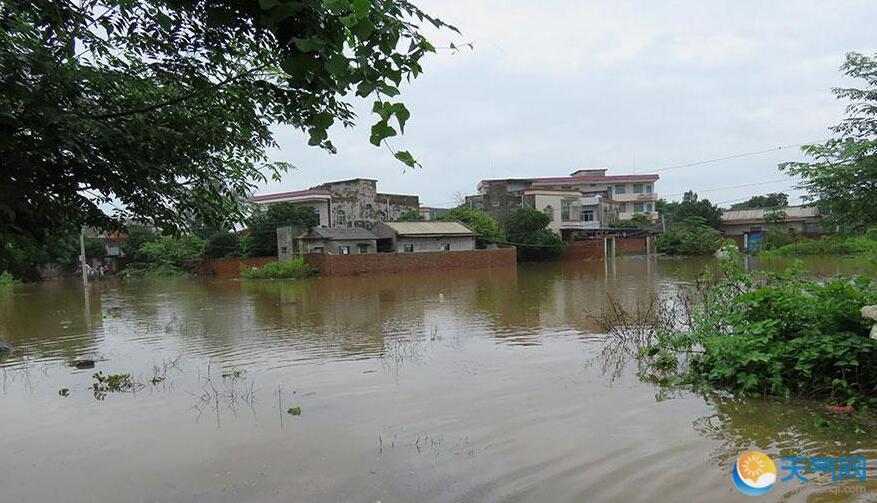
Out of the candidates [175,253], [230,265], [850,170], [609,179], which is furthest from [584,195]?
[850,170]

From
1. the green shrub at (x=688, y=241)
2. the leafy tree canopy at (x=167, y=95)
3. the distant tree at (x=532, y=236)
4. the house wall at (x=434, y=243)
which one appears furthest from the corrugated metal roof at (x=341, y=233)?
the leafy tree canopy at (x=167, y=95)

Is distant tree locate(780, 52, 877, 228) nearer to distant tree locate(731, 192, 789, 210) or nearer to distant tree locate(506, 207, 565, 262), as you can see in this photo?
distant tree locate(506, 207, 565, 262)

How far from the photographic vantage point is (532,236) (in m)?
43.2

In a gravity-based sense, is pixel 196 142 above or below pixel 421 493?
above

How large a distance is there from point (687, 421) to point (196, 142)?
16.5 ft

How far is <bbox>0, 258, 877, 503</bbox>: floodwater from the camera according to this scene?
4469 mm

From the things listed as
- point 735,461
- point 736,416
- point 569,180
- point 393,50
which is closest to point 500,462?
point 735,461

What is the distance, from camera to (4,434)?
6129 mm

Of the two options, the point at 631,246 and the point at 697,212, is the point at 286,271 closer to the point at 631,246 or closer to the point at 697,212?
the point at 631,246

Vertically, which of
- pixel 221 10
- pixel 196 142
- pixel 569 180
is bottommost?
pixel 196 142

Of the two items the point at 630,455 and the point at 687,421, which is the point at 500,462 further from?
the point at 687,421

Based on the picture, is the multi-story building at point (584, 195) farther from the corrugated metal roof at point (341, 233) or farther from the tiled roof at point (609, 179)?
the corrugated metal roof at point (341, 233)

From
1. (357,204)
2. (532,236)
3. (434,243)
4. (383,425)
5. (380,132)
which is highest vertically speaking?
(357,204)

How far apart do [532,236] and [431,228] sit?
7.74 m
